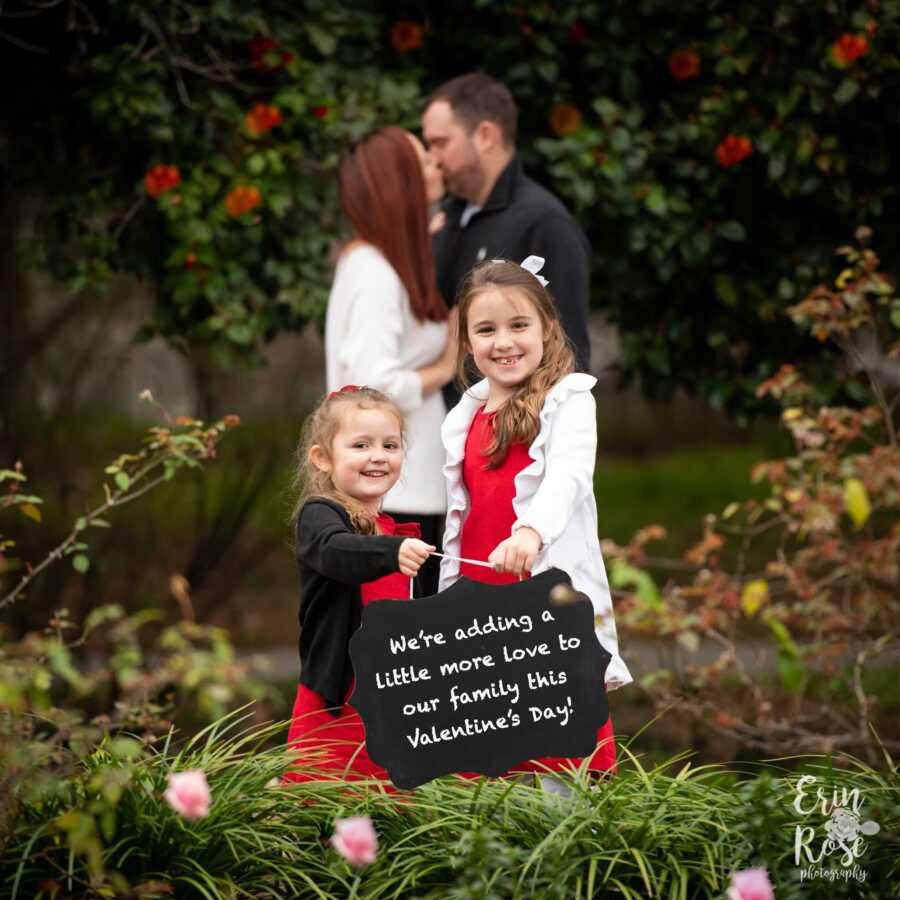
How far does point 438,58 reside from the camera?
17.7 ft

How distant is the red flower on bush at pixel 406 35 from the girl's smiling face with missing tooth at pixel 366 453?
101 inches

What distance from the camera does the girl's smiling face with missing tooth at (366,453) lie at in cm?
303

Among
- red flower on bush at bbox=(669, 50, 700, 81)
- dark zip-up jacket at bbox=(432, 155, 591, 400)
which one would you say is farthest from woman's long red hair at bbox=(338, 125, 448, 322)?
red flower on bush at bbox=(669, 50, 700, 81)

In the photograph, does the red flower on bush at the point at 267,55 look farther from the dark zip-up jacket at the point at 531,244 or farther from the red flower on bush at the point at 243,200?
the dark zip-up jacket at the point at 531,244

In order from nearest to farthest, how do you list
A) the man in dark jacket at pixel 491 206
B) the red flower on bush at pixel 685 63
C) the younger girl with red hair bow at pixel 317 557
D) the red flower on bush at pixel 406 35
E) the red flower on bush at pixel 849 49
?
the younger girl with red hair bow at pixel 317 557 < the man in dark jacket at pixel 491 206 < the red flower on bush at pixel 849 49 < the red flower on bush at pixel 685 63 < the red flower on bush at pixel 406 35

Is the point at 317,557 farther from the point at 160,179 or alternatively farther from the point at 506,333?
the point at 160,179

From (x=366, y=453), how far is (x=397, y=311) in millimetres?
984

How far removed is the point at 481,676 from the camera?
2.74 metres

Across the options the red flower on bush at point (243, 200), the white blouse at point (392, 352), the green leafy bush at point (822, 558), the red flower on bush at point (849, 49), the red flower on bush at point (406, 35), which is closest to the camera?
the white blouse at point (392, 352)

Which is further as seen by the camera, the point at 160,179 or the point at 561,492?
the point at 160,179

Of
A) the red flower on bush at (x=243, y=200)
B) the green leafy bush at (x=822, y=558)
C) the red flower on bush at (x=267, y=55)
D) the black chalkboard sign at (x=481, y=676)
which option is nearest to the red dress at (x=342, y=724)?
the black chalkboard sign at (x=481, y=676)

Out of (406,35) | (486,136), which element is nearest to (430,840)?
(486,136)

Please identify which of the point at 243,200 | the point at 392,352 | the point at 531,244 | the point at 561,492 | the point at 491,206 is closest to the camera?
the point at 561,492

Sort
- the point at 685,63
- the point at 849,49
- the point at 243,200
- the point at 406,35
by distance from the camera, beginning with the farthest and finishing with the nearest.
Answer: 1. the point at 406,35
2. the point at 685,63
3. the point at 243,200
4. the point at 849,49
